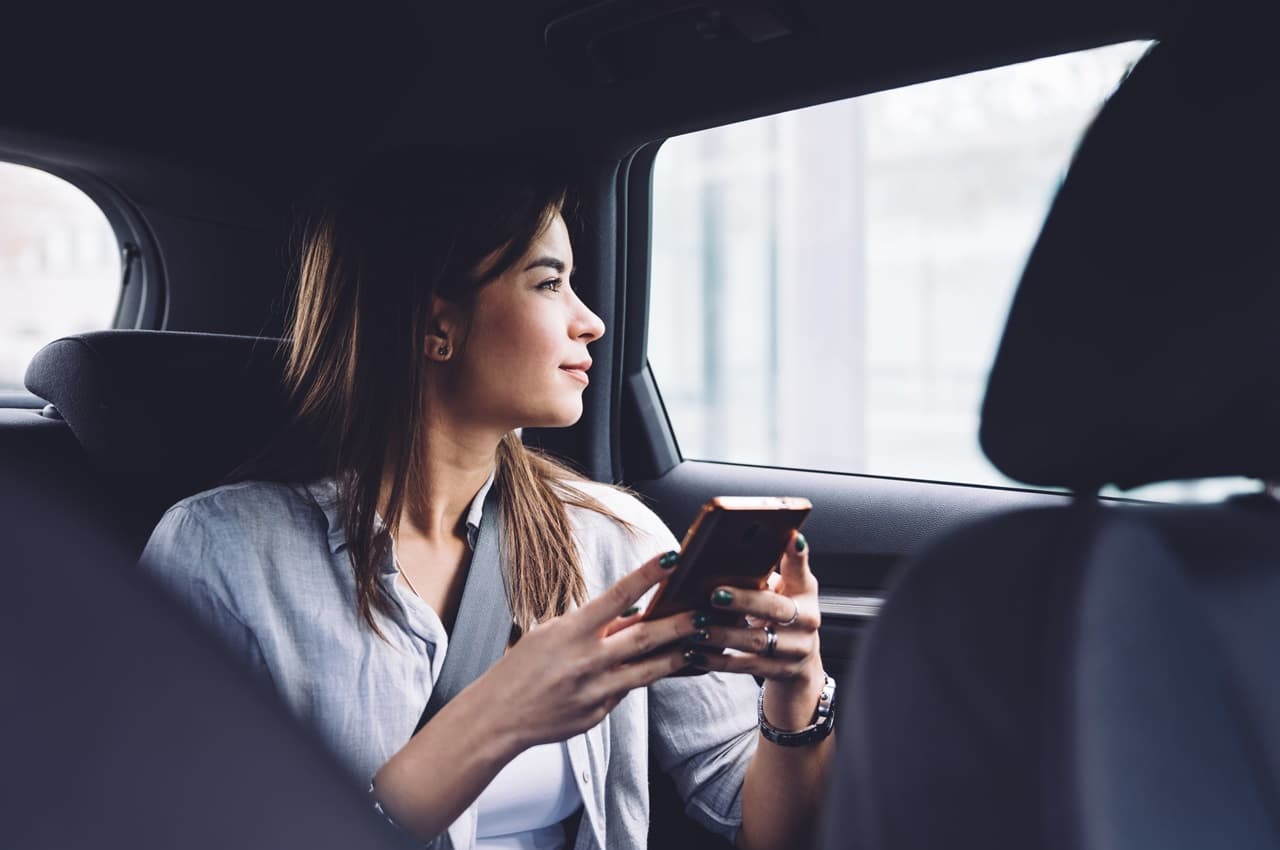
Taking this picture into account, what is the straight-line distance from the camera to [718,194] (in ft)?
21.1

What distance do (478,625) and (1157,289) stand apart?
0.96 m

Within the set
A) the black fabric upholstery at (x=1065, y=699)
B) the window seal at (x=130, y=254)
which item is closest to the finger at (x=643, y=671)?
the black fabric upholstery at (x=1065, y=699)

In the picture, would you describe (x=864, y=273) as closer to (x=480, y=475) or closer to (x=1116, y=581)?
(x=480, y=475)

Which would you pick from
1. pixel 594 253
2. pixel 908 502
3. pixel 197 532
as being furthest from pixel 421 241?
pixel 908 502

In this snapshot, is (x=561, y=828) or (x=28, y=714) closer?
(x=28, y=714)

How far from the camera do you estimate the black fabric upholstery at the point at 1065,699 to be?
2.12 ft

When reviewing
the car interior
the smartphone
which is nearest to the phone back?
the smartphone

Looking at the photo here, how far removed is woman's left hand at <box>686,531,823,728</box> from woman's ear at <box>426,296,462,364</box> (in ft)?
1.80

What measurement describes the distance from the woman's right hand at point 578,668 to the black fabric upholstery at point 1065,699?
377 millimetres

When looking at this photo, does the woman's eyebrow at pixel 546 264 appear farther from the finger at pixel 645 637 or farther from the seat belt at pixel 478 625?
the finger at pixel 645 637

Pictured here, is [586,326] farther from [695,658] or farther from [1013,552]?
[1013,552]

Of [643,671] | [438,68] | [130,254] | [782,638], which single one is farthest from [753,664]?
[130,254]

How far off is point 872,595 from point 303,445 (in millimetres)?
995

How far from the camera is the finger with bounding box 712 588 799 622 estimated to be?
1.11 metres
